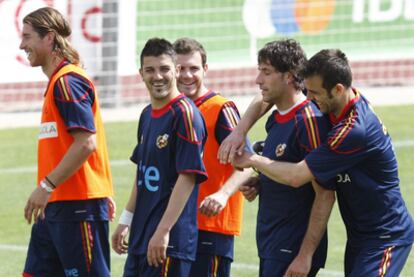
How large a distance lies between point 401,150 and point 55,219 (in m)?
8.21

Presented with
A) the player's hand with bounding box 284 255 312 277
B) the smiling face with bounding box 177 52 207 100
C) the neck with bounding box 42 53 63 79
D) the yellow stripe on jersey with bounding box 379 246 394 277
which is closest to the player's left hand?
the player's hand with bounding box 284 255 312 277

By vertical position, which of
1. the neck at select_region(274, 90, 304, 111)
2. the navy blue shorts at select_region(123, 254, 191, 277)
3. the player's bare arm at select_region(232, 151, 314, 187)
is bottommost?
the navy blue shorts at select_region(123, 254, 191, 277)

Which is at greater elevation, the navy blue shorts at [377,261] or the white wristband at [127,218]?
the white wristband at [127,218]

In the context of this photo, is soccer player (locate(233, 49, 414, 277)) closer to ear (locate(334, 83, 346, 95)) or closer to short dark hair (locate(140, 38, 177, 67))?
ear (locate(334, 83, 346, 95))

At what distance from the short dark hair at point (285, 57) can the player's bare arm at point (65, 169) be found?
1217mm

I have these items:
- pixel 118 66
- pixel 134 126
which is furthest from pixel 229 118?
pixel 118 66

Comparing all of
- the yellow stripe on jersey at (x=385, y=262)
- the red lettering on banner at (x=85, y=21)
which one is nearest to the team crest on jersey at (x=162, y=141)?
the yellow stripe on jersey at (x=385, y=262)

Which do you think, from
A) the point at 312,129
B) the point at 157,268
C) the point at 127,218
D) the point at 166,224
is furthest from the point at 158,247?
the point at 312,129

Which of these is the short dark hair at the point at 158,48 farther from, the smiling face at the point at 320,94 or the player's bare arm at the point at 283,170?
the smiling face at the point at 320,94

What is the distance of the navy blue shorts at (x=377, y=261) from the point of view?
691cm

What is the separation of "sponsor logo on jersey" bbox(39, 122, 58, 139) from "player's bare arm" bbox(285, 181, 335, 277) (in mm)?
1717

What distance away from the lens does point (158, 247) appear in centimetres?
682

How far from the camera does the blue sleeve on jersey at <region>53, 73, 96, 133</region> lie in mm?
7395

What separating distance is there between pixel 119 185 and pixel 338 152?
22.3 feet
